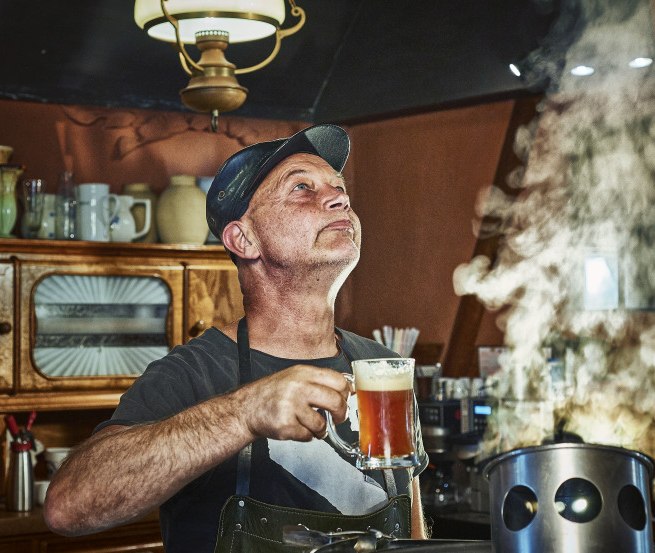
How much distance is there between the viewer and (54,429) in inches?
197

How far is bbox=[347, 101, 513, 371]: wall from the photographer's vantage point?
526 cm

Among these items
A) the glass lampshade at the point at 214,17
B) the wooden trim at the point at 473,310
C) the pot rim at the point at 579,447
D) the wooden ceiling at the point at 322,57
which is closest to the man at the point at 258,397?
the pot rim at the point at 579,447

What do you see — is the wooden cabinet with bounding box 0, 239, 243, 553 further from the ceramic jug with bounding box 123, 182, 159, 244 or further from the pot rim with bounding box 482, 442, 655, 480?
the pot rim with bounding box 482, 442, 655, 480

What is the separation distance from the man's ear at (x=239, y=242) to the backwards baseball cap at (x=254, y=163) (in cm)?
3

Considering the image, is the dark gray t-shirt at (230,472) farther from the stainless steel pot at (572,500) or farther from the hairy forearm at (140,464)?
the stainless steel pot at (572,500)

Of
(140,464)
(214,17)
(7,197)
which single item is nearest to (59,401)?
(7,197)

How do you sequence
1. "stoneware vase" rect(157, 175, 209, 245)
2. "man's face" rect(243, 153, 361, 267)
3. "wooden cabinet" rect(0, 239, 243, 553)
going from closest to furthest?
"man's face" rect(243, 153, 361, 267) → "wooden cabinet" rect(0, 239, 243, 553) → "stoneware vase" rect(157, 175, 209, 245)

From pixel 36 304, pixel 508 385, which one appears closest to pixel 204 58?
pixel 36 304

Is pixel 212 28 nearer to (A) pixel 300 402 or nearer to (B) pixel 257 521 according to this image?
(B) pixel 257 521

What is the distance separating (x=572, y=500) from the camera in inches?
57.2

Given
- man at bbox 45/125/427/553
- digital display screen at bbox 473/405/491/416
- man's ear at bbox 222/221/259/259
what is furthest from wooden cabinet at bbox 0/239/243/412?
man's ear at bbox 222/221/259/259

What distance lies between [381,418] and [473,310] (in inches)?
146

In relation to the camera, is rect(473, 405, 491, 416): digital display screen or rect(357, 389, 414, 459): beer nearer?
rect(357, 389, 414, 459): beer

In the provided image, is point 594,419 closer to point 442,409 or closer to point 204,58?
point 442,409
